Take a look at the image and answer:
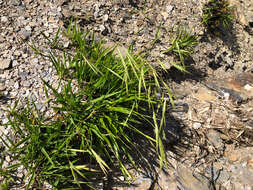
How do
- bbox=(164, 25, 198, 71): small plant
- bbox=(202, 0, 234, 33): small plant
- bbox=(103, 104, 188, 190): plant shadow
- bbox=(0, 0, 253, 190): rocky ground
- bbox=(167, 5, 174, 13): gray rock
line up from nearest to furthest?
bbox=(103, 104, 188, 190): plant shadow → bbox=(0, 0, 253, 190): rocky ground → bbox=(164, 25, 198, 71): small plant → bbox=(167, 5, 174, 13): gray rock → bbox=(202, 0, 234, 33): small plant

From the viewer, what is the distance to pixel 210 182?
270cm

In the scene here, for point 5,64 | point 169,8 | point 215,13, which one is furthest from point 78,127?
point 215,13

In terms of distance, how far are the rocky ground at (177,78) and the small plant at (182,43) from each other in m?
0.11

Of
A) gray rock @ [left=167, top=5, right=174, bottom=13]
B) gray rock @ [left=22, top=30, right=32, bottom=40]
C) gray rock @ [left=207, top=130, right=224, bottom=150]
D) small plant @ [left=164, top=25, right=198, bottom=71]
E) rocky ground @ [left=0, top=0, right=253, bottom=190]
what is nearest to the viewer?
rocky ground @ [left=0, top=0, right=253, bottom=190]

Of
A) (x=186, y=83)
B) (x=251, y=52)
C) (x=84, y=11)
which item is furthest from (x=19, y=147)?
(x=251, y=52)

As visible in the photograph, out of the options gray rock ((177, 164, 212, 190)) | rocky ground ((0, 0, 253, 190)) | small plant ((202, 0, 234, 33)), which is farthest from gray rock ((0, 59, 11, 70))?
small plant ((202, 0, 234, 33))

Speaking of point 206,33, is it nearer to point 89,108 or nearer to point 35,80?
point 89,108

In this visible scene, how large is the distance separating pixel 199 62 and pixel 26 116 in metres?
2.55

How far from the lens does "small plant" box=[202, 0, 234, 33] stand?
12.1 ft

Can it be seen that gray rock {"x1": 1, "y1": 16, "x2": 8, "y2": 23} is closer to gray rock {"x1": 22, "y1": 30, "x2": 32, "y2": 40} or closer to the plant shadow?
gray rock {"x1": 22, "y1": 30, "x2": 32, "y2": 40}

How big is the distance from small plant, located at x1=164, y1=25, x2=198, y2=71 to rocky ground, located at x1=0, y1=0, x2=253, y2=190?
0.11m

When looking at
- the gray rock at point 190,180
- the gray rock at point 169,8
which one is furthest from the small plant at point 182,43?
the gray rock at point 190,180

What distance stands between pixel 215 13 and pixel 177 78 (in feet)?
4.43

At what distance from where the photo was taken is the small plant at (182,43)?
319 cm
